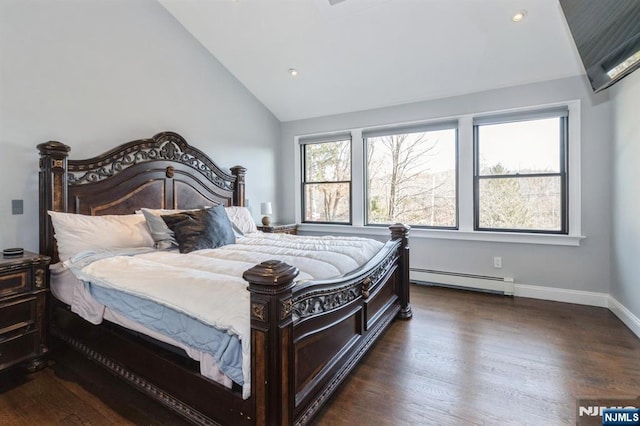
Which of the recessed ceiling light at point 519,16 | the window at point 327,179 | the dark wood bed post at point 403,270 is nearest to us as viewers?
the recessed ceiling light at point 519,16

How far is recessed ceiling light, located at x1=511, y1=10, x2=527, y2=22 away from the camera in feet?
8.90

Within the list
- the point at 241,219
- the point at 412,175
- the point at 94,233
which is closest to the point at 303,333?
the point at 94,233

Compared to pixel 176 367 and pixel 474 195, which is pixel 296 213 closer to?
pixel 474 195

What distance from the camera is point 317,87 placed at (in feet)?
13.8

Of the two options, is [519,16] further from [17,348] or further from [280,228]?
[17,348]

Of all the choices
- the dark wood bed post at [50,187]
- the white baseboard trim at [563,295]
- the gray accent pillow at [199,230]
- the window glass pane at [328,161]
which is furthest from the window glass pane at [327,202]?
the dark wood bed post at [50,187]

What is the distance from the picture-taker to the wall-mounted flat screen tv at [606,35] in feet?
5.45

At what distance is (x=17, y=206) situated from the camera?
242 cm

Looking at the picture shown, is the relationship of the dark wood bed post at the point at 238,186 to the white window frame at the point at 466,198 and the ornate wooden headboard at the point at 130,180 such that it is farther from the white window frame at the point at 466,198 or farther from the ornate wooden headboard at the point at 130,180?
the white window frame at the point at 466,198

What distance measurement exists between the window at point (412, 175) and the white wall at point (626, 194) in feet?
4.97

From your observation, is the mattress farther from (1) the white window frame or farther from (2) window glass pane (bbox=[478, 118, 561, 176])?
(2) window glass pane (bbox=[478, 118, 561, 176])

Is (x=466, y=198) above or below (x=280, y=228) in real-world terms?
above

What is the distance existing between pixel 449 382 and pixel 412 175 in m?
2.93

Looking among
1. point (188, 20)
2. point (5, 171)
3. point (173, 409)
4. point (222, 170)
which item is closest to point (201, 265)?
point (173, 409)
